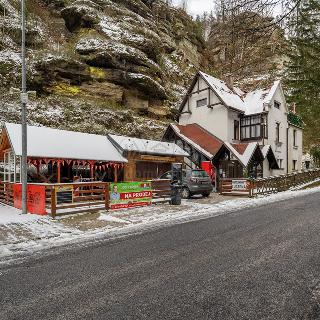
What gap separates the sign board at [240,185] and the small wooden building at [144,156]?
19.2ft

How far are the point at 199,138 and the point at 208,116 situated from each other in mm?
3110

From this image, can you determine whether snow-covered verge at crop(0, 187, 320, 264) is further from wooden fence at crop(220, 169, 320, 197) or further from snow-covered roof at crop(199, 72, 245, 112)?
snow-covered roof at crop(199, 72, 245, 112)

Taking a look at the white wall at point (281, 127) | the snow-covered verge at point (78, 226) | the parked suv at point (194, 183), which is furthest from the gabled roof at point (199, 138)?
the snow-covered verge at point (78, 226)

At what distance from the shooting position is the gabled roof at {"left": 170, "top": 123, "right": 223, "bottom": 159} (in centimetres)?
2797

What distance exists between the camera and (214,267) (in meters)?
6.01

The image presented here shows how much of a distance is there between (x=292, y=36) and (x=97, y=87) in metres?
33.5

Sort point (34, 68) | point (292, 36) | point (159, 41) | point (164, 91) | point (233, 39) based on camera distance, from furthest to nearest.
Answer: point (159, 41)
point (164, 91)
point (34, 68)
point (292, 36)
point (233, 39)

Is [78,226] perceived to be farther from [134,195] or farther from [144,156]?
[144,156]

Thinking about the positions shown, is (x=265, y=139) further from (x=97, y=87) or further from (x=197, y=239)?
(x=197, y=239)

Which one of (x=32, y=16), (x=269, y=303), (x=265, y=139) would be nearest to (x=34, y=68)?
(x=32, y=16)

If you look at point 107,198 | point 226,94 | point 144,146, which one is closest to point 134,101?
point 226,94

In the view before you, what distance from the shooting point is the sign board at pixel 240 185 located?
22.0m

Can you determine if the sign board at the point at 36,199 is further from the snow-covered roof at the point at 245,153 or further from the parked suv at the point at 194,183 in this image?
the snow-covered roof at the point at 245,153

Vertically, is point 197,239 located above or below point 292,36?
below
